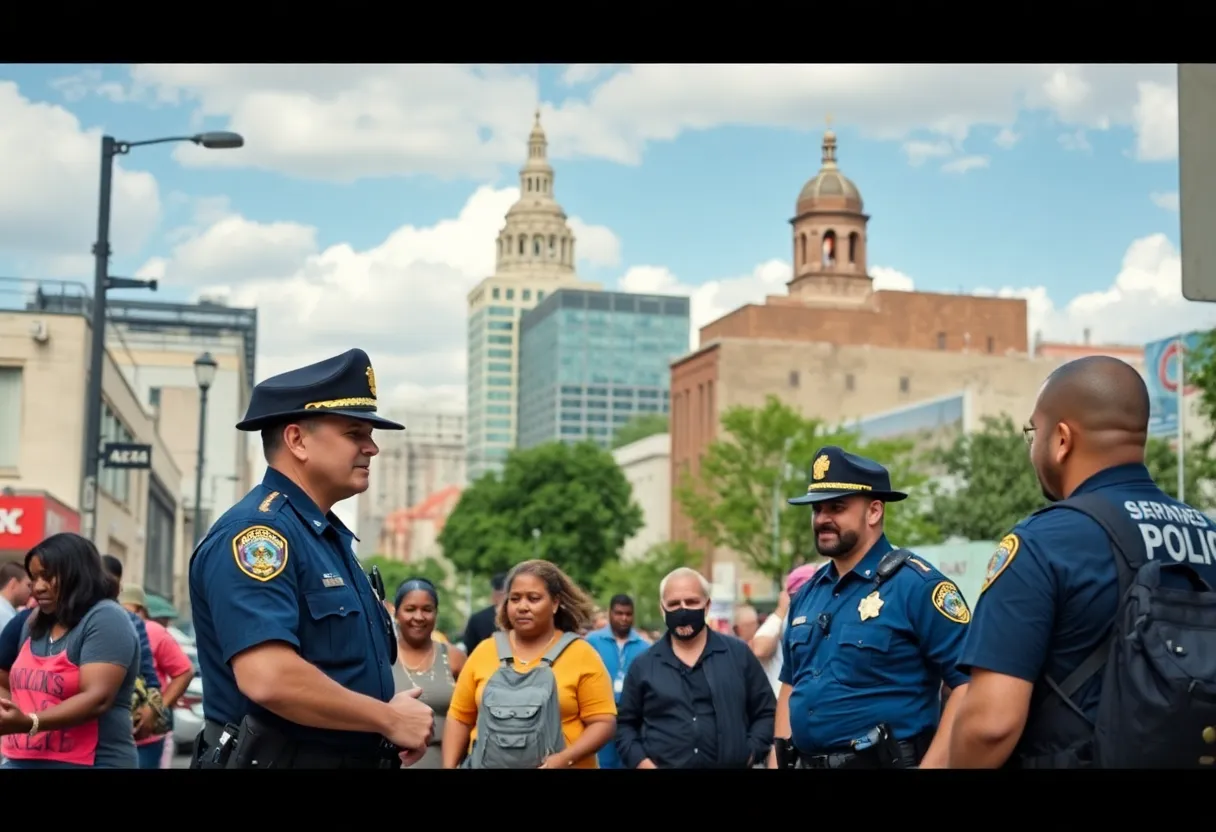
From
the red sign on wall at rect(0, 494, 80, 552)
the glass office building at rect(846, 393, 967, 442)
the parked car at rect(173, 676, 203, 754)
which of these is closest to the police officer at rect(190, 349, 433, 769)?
the parked car at rect(173, 676, 203, 754)

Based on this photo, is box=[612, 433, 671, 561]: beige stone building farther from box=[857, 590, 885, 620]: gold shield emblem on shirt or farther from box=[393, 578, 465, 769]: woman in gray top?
box=[857, 590, 885, 620]: gold shield emblem on shirt

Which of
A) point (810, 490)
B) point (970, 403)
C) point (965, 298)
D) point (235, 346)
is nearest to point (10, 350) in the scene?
point (810, 490)

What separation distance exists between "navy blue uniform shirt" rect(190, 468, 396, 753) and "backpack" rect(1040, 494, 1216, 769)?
5.77ft

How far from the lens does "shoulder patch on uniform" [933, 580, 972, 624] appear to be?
624 centimetres

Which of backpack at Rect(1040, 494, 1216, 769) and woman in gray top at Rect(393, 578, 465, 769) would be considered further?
woman in gray top at Rect(393, 578, 465, 769)

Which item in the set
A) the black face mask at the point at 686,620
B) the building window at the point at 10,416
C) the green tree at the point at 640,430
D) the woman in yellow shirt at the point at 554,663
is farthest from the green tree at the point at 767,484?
the green tree at the point at 640,430

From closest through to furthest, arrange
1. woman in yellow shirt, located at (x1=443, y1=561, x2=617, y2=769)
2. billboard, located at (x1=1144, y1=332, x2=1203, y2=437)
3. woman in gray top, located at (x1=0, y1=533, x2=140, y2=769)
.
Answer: woman in gray top, located at (x1=0, y1=533, x2=140, y2=769) < woman in yellow shirt, located at (x1=443, y1=561, x2=617, y2=769) < billboard, located at (x1=1144, y1=332, x2=1203, y2=437)

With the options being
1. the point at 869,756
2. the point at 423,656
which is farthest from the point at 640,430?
the point at 869,756

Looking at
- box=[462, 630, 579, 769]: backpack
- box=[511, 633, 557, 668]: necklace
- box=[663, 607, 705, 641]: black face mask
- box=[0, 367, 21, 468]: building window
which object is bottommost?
box=[462, 630, 579, 769]: backpack

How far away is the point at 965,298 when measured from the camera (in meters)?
121

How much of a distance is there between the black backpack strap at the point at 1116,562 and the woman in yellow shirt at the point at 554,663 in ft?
12.8

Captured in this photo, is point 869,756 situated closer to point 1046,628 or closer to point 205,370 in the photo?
point 1046,628

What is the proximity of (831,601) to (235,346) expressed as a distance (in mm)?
114553
